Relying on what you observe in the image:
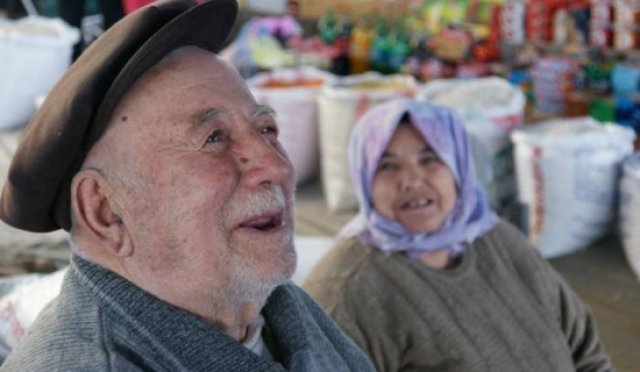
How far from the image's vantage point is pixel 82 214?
0.94 meters

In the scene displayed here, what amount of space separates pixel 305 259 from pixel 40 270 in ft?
2.44

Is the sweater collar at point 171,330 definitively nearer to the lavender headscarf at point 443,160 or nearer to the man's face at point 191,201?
the man's face at point 191,201

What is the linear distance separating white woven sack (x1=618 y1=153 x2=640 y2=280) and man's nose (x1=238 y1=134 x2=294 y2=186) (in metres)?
1.90

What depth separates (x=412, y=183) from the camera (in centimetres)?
175

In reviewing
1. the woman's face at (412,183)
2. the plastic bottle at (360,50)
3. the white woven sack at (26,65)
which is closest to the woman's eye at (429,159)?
the woman's face at (412,183)

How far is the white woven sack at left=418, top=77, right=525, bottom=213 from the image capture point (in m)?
2.83

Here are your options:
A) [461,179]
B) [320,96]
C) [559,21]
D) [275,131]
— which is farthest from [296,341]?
[559,21]

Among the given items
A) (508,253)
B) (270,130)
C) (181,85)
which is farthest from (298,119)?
(181,85)

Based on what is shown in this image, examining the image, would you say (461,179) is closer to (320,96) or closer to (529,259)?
(529,259)

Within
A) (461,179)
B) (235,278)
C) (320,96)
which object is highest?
(235,278)

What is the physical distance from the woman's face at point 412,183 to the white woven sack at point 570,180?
101 centimetres

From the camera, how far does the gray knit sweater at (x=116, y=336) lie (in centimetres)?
85

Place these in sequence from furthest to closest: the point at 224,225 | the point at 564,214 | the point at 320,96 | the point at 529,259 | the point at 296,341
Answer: the point at 320,96, the point at 564,214, the point at 529,259, the point at 296,341, the point at 224,225

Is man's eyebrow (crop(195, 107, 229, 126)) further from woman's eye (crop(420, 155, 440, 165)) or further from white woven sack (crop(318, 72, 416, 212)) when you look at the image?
white woven sack (crop(318, 72, 416, 212))
